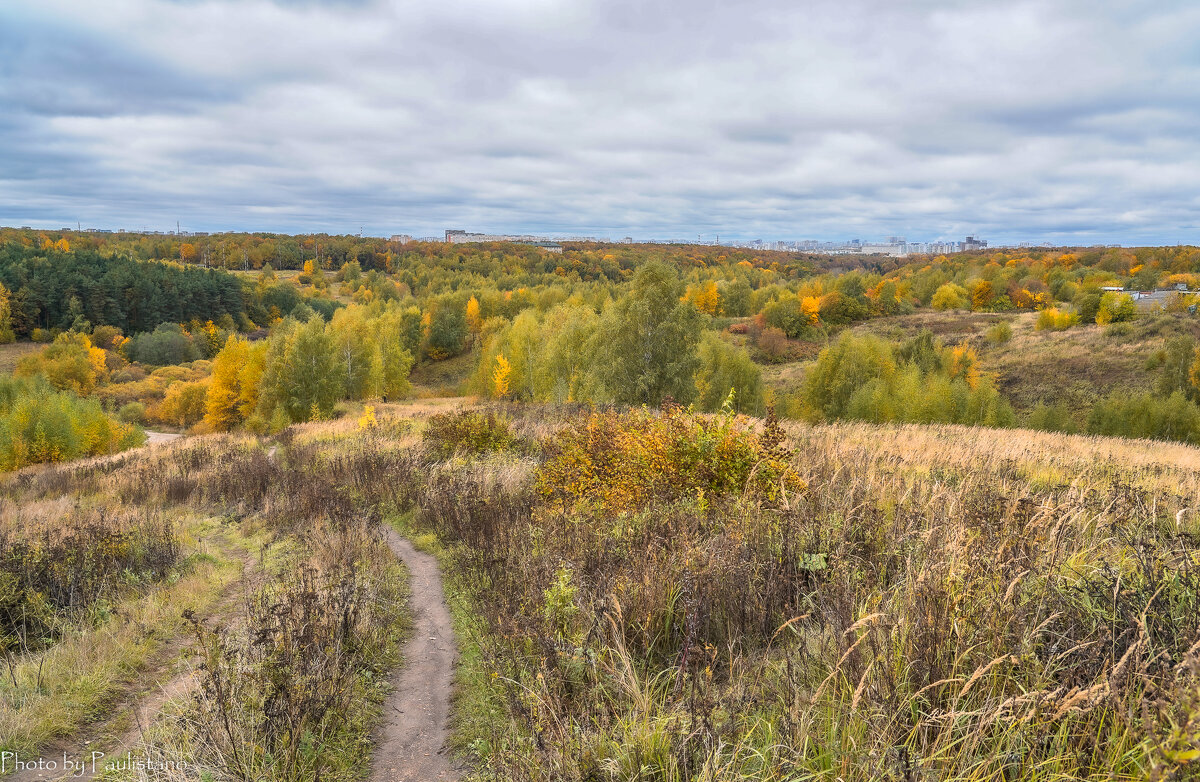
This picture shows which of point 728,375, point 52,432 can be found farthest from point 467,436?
point 52,432

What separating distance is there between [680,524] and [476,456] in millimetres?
9184

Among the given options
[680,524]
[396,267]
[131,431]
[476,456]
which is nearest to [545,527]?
[680,524]

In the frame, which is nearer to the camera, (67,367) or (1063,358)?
(1063,358)

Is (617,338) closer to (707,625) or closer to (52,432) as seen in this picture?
(707,625)

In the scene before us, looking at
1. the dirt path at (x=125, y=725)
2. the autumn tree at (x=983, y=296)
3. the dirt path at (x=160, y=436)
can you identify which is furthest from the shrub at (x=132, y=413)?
the autumn tree at (x=983, y=296)

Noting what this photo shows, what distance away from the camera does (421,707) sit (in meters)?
4.66

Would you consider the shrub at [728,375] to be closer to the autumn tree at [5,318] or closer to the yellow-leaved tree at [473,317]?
the yellow-leaved tree at [473,317]

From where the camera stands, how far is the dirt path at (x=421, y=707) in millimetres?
3930

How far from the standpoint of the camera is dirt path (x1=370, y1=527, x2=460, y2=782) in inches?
155

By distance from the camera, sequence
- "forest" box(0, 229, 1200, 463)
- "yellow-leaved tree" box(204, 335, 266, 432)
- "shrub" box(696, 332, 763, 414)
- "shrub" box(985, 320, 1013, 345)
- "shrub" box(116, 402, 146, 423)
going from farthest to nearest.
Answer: "shrub" box(985, 320, 1013, 345) → "shrub" box(116, 402, 146, 423) → "shrub" box(696, 332, 763, 414) → "yellow-leaved tree" box(204, 335, 266, 432) → "forest" box(0, 229, 1200, 463)

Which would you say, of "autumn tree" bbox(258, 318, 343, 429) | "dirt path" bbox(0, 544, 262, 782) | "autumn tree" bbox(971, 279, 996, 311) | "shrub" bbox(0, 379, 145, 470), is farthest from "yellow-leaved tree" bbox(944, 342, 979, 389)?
"shrub" bbox(0, 379, 145, 470)

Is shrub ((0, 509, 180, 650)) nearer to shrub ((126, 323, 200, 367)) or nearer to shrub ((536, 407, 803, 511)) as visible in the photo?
shrub ((536, 407, 803, 511))

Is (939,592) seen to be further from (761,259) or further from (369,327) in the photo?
(761,259)

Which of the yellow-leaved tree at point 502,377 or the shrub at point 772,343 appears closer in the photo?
the yellow-leaved tree at point 502,377
